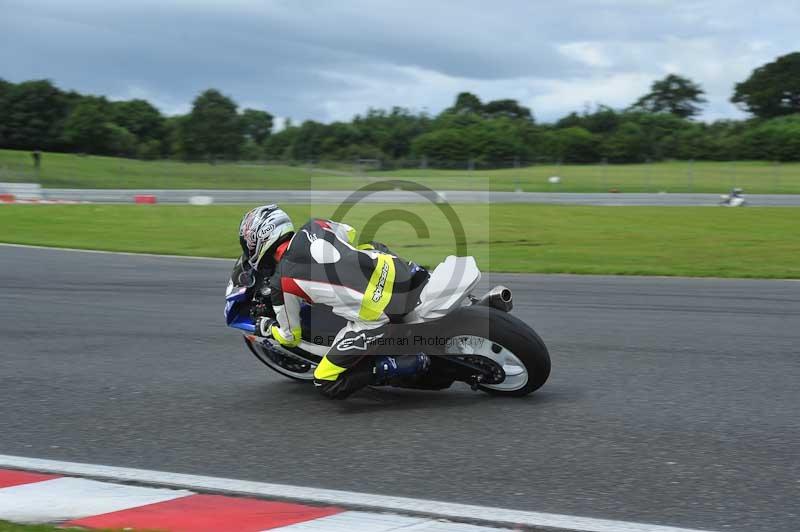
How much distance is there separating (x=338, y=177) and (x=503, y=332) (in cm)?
3211

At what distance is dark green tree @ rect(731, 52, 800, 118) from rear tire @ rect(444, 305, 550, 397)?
85068 millimetres

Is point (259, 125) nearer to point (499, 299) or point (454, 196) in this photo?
point (454, 196)

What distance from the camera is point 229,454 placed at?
15.8ft

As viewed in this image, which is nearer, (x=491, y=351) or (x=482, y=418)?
(x=482, y=418)

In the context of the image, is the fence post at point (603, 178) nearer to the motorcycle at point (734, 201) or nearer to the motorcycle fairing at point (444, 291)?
the motorcycle at point (734, 201)

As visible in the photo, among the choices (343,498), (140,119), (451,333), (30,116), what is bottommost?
(343,498)

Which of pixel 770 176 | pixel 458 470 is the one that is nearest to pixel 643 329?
pixel 458 470

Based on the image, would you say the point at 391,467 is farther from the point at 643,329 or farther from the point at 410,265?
A: the point at 643,329

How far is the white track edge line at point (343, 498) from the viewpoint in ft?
12.0

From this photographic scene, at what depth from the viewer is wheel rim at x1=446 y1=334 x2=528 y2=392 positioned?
18.3 ft

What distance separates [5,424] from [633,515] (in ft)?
12.4

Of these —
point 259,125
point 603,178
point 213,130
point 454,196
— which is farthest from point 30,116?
point 454,196

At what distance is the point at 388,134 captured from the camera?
74.4 m

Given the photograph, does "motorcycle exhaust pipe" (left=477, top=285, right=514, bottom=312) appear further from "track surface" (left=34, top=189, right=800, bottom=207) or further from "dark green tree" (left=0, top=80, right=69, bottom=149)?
"dark green tree" (left=0, top=80, right=69, bottom=149)
